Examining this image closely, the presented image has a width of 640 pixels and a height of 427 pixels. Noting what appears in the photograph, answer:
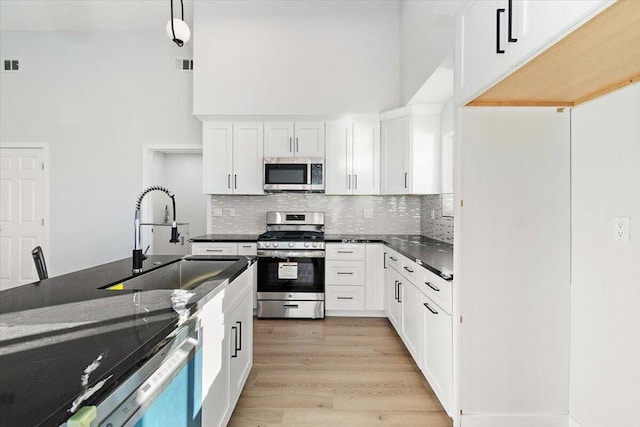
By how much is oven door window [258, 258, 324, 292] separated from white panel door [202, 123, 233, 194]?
3.52ft

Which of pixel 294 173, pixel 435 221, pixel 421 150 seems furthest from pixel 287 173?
pixel 435 221

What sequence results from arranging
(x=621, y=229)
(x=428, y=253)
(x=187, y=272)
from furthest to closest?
1. (x=428, y=253)
2. (x=187, y=272)
3. (x=621, y=229)

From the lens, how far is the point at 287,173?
154 inches

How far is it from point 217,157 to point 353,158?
5.36 ft

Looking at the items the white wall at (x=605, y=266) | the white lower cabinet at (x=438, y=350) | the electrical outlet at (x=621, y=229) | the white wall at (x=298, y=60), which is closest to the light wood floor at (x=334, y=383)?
the white lower cabinet at (x=438, y=350)

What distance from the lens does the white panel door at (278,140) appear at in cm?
396

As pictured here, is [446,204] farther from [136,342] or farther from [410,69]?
[136,342]

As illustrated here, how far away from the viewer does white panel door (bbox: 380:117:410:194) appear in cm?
359

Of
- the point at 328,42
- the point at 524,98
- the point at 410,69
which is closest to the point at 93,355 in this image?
the point at 524,98

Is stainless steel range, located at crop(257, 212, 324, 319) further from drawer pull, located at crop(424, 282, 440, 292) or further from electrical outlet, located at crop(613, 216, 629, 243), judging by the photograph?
electrical outlet, located at crop(613, 216, 629, 243)

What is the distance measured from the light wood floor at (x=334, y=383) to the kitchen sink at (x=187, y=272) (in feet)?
2.79

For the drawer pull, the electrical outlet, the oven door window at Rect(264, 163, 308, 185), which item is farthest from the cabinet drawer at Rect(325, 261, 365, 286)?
the electrical outlet

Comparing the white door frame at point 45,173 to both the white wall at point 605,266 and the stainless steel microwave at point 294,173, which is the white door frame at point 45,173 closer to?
the stainless steel microwave at point 294,173

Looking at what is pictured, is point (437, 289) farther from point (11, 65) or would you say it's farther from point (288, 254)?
point (11, 65)
